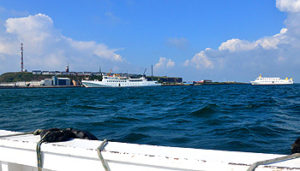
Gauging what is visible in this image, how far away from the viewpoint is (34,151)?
1441mm

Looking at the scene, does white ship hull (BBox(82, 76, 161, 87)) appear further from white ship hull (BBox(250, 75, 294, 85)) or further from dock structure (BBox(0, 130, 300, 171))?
dock structure (BBox(0, 130, 300, 171))

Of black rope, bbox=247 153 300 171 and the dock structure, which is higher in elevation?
black rope, bbox=247 153 300 171

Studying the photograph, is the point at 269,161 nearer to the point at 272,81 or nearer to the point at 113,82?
the point at 113,82

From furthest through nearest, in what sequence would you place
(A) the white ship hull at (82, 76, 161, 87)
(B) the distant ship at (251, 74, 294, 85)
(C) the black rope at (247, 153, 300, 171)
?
1. (B) the distant ship at (251, 74, 294, 85)
2. (A) the white ship hull at (82, 76, 161, 87)
3. (C) the black rope at (247, 153, 300, 171)

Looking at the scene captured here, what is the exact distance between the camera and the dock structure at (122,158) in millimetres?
1033

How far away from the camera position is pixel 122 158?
120cm

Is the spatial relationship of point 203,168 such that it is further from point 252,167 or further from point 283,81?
point 283,81

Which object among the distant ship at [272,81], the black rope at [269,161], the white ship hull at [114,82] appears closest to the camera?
the black rope at [269,161]

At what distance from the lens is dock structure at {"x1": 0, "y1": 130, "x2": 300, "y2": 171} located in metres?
1.03

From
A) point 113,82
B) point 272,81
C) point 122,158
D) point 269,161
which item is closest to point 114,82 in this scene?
point 113,82

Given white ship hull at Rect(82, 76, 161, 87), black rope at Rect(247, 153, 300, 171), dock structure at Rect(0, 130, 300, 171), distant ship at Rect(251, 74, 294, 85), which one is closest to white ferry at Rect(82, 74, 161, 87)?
white ship hull at Rect(82, 76, 161, 87)

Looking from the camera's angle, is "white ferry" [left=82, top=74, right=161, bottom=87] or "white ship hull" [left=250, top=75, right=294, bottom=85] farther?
"white ship hull" [left=250, top=75, right=294, bottom=85]

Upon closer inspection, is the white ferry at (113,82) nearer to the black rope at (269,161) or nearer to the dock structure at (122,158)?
the dock structure at (122,158)

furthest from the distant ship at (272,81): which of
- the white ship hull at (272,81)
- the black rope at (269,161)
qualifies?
the black rope at (269,161)
